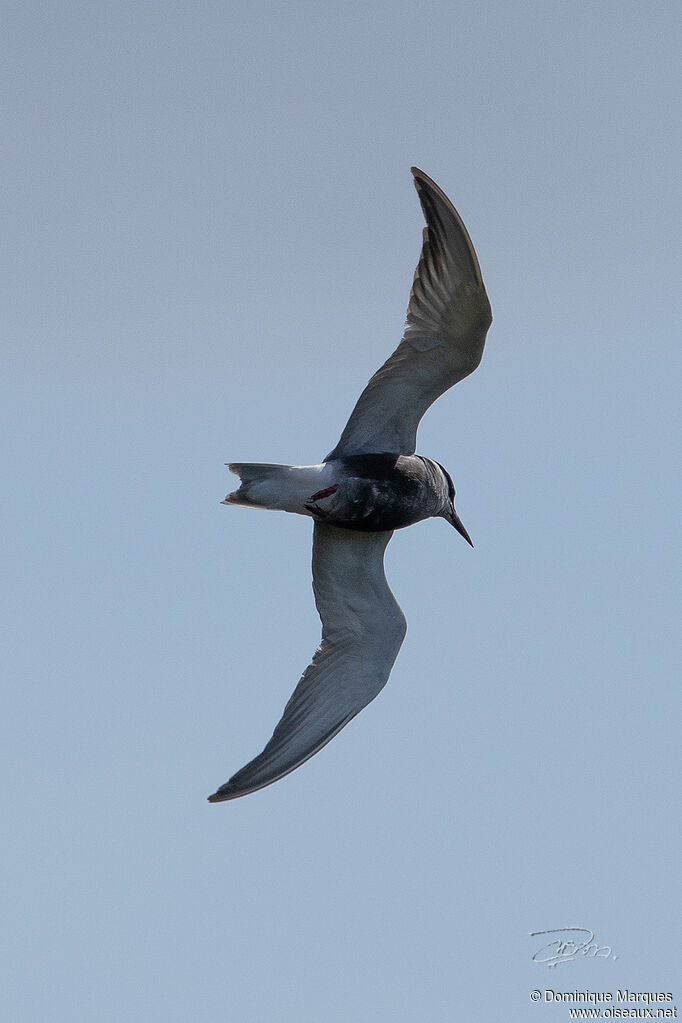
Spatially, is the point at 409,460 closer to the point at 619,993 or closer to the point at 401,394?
the point at 401,394

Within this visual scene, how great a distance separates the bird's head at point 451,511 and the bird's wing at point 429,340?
2.25 feet

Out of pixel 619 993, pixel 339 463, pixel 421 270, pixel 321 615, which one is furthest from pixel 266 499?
pixel 619 993

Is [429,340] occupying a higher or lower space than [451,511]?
higher

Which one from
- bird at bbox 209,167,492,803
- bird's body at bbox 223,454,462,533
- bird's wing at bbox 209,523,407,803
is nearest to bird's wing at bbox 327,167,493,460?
bird at bbox 209,167,492,803

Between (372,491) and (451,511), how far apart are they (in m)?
1.60

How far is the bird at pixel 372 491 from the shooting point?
10.9 meters

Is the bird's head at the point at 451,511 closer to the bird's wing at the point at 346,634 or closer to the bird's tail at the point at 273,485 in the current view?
the bird's wing at the point at 346,634

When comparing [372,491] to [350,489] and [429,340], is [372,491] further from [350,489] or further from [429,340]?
[429,340]

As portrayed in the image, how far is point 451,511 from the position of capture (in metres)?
12.8

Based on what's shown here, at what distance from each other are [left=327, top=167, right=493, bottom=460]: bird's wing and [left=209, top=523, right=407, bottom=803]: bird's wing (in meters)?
1.05

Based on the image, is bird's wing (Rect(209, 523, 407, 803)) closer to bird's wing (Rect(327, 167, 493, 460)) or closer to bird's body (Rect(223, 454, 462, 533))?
bird's body (Rect(223, 454, 462, 533))

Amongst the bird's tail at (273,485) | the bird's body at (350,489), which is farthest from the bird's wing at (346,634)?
the bird's tail at (273,485)

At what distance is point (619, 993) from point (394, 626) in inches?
170

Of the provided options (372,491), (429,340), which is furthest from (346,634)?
(429,340)
